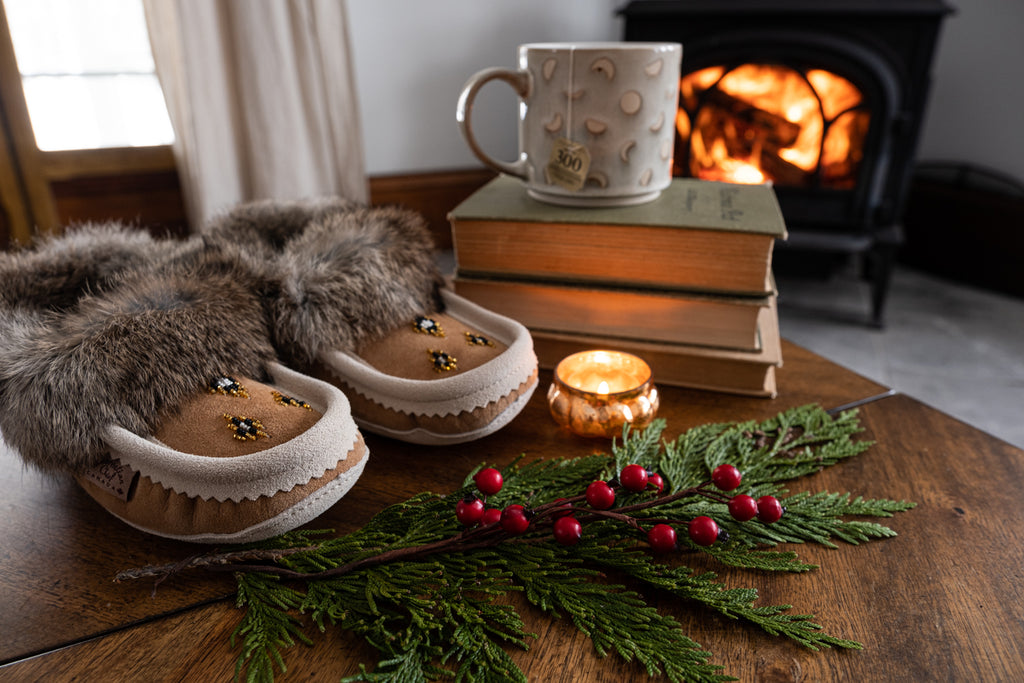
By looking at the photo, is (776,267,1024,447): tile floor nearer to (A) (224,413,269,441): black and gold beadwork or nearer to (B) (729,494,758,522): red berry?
(B) (729,494,758,522): red berry

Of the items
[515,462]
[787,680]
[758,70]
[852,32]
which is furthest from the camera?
[758,70]

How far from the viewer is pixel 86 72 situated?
4.44ft

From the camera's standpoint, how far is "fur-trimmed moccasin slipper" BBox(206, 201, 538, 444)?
45cm

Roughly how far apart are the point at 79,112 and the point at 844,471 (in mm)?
1575

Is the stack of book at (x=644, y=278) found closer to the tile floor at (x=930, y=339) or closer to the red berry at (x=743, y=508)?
the red berry at (x=743, y=508)

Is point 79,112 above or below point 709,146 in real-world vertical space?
above

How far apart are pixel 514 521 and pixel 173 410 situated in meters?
0.23

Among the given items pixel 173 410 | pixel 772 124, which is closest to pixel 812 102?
pixel 772 124

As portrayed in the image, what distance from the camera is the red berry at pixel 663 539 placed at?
1.23ft

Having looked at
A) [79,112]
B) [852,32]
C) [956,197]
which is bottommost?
[956,197]

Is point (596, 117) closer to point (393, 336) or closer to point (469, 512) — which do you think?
point (393, 336)

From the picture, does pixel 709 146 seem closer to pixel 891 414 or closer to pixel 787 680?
pixel 891 414

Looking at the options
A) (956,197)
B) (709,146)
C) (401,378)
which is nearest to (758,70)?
(709,146)

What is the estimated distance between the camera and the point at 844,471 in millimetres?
466
